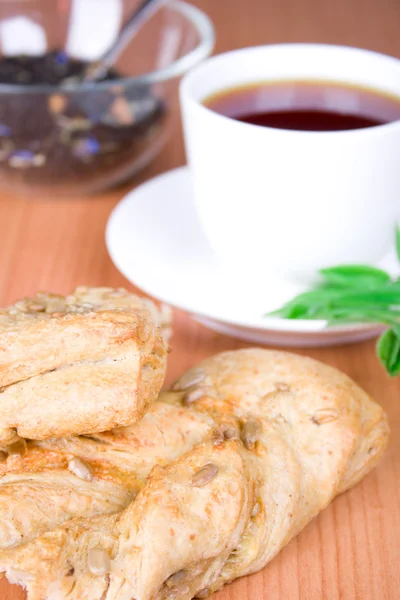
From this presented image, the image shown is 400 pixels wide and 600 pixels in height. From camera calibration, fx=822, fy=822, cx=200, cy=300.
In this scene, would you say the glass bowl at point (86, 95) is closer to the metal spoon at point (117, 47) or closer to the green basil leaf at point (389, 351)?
the metal spoon at point (117, 47)

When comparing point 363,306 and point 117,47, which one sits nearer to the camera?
point 363,306

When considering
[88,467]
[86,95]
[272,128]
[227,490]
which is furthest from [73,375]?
[86,95]

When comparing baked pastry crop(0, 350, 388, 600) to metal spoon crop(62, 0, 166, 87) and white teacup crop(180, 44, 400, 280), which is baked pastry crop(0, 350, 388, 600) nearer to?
white teacup crop(180, 44, 400, 280)

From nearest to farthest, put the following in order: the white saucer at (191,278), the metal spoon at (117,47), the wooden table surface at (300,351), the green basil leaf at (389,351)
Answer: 1. the wooden table surface at (300,351)
2. the green basil leaf at (389,351)
3. the white saucer at (191,278)
4. the metal spoon at (117,47)

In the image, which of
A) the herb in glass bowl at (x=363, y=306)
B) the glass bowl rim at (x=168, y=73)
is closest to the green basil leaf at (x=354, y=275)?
the herb in glass bowl at (x=363, y=306)

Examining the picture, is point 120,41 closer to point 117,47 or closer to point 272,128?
point 117,47
